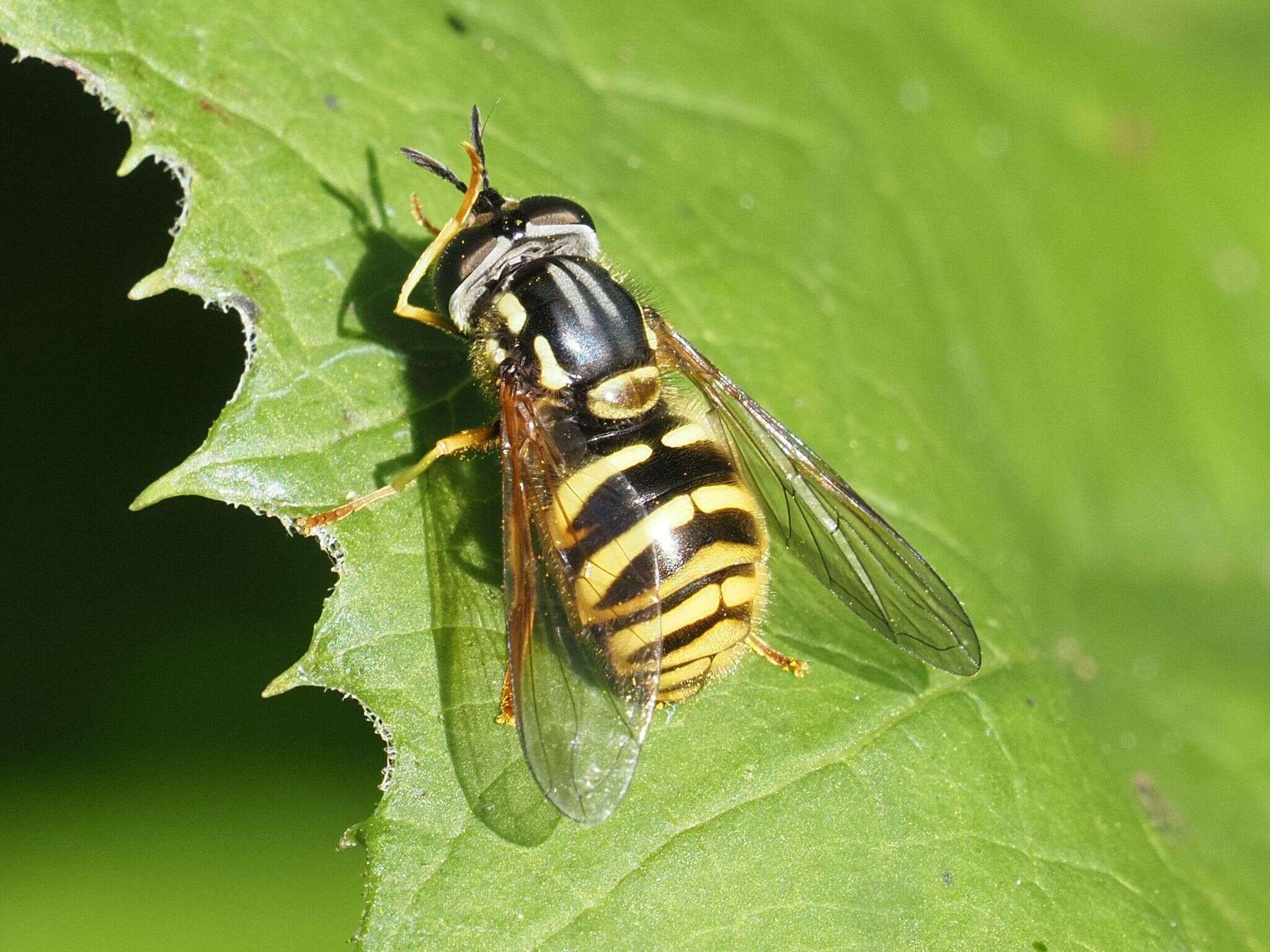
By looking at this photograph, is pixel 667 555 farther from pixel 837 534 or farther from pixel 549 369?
pixel 837 534

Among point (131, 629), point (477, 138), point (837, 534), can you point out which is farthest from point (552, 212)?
point (131, 629)

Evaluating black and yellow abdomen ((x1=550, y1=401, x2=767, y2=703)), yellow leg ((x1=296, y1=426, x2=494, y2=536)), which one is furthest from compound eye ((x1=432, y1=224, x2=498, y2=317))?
black and yellow abdomen ((x1=550, y1=401, x2=767, y2=703))

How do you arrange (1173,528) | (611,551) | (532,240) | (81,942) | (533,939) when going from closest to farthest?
(533,939)
(611,551)
(532,240)
(81,942)
(1173,528)

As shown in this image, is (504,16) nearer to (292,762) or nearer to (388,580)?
(388,580)

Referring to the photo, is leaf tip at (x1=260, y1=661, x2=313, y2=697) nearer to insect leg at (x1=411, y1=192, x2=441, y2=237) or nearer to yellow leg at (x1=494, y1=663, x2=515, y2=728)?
yellow leg at (x1=494, y1=663, x2=515, y2=728)

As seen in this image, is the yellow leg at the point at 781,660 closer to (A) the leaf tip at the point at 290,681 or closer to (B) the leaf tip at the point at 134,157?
(A) the leaf tip at the point at 290,681

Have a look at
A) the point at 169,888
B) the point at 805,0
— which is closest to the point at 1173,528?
the point at 805,0
